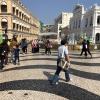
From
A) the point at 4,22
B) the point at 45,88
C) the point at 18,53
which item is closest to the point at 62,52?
the point at 45,88

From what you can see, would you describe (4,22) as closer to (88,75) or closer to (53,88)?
(88,75)

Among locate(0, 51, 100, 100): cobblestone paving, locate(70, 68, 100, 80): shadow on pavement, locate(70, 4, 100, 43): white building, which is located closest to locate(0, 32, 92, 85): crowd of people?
locate(0, 51, 100, 100): cobblestone paving

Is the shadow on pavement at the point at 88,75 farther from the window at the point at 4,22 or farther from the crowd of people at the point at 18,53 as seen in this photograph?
the window at the point at 4,22

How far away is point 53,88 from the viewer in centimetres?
1069

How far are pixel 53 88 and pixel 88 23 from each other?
57.2 meters

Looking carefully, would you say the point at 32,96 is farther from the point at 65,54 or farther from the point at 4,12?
the point at 4,12

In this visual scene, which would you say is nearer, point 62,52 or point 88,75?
point 62,52

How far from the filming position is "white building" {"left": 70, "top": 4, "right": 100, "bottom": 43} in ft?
203

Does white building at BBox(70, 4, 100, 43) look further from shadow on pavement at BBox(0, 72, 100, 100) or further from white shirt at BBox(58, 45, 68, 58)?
shadow on pavement at BBox(0, 72, 100, 100)

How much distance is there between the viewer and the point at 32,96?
9555mm

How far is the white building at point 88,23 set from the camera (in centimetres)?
6175

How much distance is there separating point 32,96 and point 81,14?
6447 cm

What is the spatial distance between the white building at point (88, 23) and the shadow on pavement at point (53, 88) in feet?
140

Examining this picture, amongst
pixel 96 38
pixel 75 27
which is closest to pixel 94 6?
pixel 96 38
